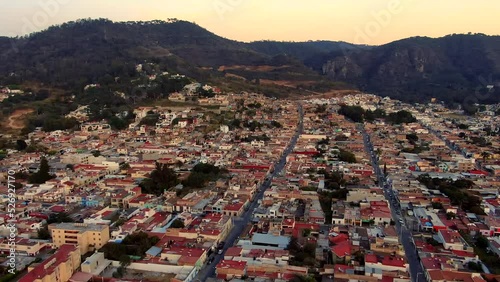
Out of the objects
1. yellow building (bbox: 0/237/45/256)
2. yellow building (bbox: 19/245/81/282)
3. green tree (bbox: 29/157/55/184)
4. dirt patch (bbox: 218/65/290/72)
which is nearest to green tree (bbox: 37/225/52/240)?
yellow building (bbox: 0/237/45/256)

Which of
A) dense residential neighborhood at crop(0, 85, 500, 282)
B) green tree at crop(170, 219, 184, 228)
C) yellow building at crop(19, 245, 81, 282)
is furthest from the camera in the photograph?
green tree at crop(170, 219, 184, 228)

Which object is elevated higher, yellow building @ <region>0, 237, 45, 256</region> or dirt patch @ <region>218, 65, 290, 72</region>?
dirt patch @ <region>218, 65, 290, 72</region>

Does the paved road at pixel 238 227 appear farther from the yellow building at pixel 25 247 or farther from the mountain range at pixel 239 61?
the mountain range at pixel 239 61

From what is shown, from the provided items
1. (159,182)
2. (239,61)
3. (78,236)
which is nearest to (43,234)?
(78,236)

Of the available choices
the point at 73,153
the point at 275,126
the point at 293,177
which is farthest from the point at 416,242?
the point at 275,126

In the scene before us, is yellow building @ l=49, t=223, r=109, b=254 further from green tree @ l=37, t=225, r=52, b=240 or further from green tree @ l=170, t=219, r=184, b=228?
green tree @ l=170, t=219, r=184, b=228
